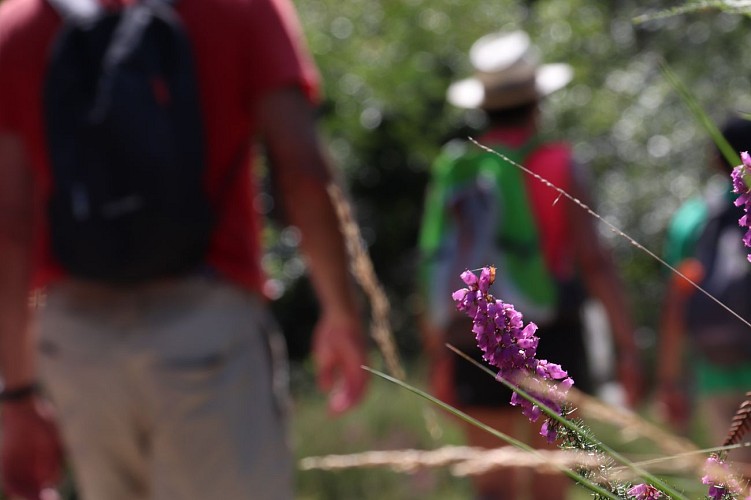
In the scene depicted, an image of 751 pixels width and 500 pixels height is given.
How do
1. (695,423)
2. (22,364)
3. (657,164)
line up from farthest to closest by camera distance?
(657,164), (695,423), (22,364)

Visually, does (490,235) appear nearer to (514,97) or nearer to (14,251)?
(514,97)

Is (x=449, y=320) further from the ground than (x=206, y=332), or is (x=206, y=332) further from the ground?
(x=206, y=332)

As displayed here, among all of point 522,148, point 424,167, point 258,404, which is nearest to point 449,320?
point 522,148

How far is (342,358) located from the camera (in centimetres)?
343

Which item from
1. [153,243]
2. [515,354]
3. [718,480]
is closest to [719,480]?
[718,480]

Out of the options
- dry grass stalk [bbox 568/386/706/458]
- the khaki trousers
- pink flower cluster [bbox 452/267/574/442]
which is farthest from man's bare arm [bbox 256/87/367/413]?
pink flower cluster [bbox 452/267/574/442]

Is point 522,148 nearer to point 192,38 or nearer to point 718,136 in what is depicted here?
point 192,38

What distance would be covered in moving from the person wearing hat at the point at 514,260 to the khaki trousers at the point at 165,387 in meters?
1.50

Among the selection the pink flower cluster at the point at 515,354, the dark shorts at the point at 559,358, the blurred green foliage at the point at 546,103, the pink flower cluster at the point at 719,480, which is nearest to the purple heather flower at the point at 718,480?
the pink flower cluster at the point at 719,480

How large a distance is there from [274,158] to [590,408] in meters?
2.21

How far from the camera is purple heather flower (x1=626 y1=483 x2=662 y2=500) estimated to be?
115cm

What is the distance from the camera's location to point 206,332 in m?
3.25

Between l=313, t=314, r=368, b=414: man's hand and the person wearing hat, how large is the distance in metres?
1.28

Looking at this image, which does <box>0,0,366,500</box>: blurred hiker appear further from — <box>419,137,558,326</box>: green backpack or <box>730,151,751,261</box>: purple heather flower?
<box>730,151,751,261</box>: purple heather flower
